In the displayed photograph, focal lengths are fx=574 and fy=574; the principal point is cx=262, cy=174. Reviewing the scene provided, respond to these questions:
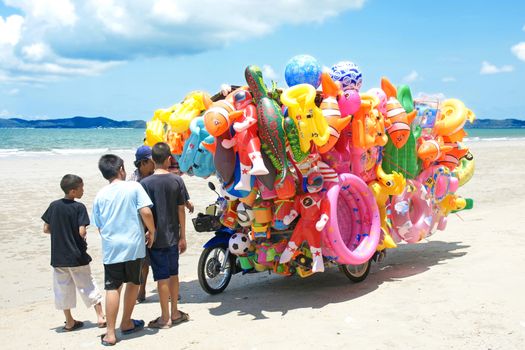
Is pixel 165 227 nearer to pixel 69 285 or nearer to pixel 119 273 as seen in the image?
pixel 119 273

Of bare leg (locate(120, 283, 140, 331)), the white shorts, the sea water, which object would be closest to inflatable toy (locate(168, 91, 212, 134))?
the white shorts

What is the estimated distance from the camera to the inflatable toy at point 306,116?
5832 millimetres

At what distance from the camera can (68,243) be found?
5594 millimetres

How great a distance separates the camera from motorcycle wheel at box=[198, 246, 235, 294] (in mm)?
6873

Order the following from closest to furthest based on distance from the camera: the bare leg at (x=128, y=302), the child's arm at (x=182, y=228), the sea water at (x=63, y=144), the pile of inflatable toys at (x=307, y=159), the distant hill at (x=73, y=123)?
the bare leg at (x=128, y=302) < the child's arm at (x=182, y=228) < the pile of inflatable toys at (x=307, y=159) < the sea water at (x=63, y=144) < the distant hill at (x=73, y=123)

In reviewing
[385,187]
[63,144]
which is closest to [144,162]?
[385,187]

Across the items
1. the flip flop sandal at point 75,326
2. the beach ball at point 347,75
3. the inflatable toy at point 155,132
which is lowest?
the flip flop sandal at point 75,326

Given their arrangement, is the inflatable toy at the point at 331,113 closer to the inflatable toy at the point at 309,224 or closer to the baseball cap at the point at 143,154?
the inflatable toy at the point at 309,224

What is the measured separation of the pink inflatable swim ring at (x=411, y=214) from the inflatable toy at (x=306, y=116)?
1.91 m

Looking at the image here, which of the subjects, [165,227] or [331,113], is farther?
[331,113]

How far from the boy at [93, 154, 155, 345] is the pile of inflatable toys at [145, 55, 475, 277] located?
1.06 metres

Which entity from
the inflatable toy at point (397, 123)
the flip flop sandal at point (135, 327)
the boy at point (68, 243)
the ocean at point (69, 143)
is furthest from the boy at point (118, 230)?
the ocean at point (69, 143)

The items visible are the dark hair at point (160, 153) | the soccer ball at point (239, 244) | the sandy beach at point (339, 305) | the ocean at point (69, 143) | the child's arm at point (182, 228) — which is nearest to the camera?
the sandy beach at point (339, 305)

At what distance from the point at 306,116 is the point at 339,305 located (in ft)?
6.77
